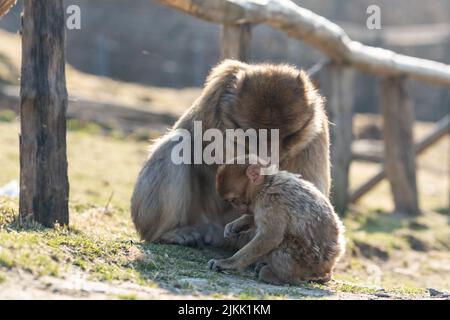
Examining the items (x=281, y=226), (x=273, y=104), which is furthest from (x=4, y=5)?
(x=281, y=226)

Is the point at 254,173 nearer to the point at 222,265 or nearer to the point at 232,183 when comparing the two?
the point at 232,183

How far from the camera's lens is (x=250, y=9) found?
25.1ft

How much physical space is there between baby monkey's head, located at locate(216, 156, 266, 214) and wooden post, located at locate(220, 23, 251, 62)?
2828 millimetres

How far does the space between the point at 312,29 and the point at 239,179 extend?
4.01 metres

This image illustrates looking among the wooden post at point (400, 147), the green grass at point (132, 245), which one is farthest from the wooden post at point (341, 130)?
the wooden post at point (400, 147)

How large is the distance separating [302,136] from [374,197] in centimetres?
801

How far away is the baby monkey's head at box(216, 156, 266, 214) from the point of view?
5.38 m

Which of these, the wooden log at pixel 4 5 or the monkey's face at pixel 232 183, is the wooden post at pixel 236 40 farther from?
the monkey's face at pixel 232 183

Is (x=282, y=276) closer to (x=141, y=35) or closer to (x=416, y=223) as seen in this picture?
(x=416, y=223)

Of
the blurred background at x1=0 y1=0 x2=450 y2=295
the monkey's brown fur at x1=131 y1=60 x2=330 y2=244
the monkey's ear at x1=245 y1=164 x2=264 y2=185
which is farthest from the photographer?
the blurred background at x1=0 y1=0 x2=450 y2=295

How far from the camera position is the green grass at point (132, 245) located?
15.1ft

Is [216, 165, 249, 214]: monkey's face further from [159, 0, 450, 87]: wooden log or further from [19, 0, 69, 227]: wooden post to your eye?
[159, 0, 450, 87]: wooden log

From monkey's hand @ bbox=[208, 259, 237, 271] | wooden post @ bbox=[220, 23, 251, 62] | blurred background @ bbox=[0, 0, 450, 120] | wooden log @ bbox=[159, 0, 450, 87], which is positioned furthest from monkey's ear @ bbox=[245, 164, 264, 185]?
blurred background @ bbox=[0, 0, 450, 120]
